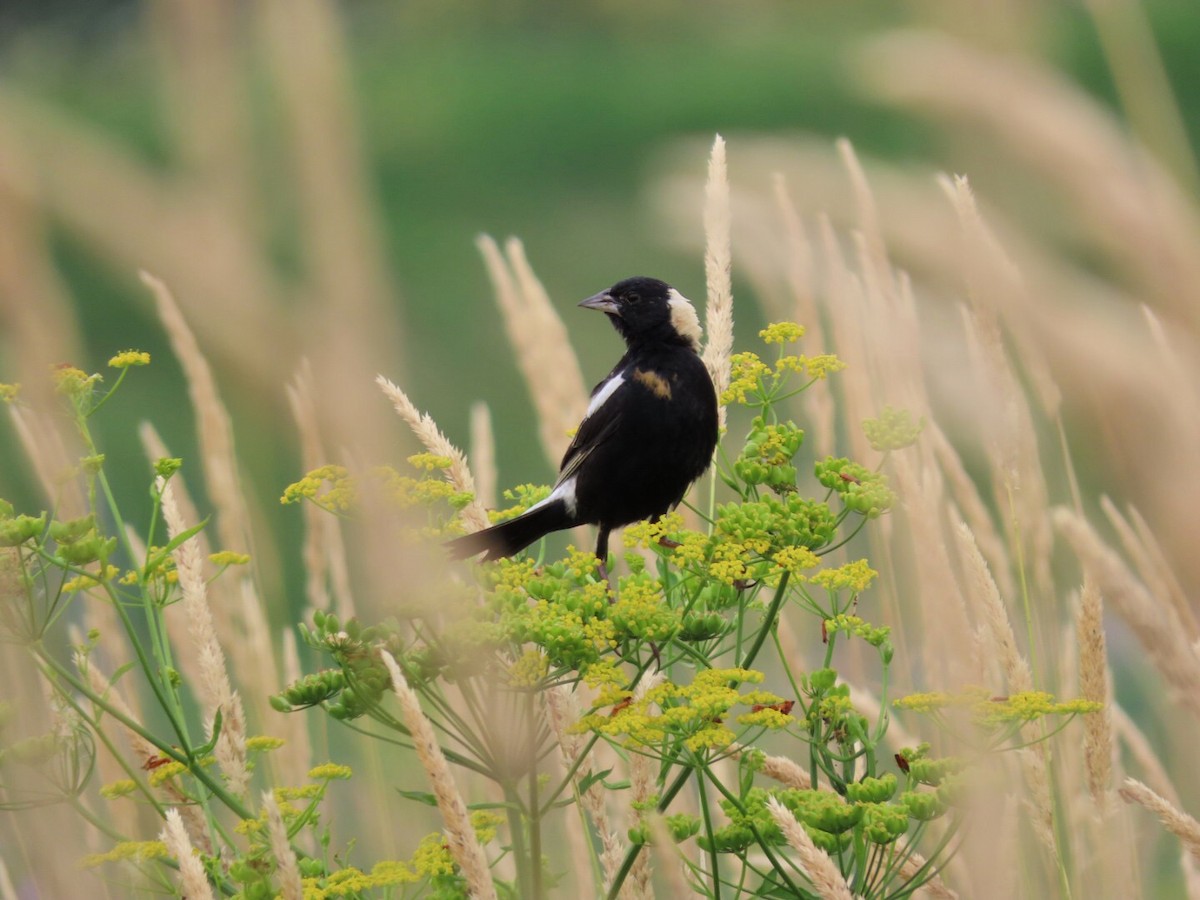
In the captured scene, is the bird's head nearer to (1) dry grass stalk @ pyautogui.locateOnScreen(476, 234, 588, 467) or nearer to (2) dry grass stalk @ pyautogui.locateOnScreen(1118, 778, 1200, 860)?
(1) dry grass stalk @ pyautogui.locateOnScreen(476, 234, 588, 467)

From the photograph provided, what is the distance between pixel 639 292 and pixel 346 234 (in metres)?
1.81

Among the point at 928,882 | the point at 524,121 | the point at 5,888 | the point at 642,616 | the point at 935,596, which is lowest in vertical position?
the point at 928,882

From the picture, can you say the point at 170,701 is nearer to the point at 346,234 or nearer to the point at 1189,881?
the point at 346,234

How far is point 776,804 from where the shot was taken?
1029 millimetres

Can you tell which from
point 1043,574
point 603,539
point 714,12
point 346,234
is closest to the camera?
point 346,234

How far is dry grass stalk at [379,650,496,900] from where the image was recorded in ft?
3.36

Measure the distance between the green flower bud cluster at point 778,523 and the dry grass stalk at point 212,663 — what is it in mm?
505

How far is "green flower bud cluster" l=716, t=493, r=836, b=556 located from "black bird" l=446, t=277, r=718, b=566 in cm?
76

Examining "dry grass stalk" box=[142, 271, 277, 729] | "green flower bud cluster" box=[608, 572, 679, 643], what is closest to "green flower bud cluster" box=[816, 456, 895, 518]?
"green flower bud cluster" box=[608, 572, 679, 643]

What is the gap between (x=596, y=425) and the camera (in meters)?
2.25

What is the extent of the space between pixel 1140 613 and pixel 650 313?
4.33ft

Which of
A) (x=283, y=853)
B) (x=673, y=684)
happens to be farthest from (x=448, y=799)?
(x=673, y=684)

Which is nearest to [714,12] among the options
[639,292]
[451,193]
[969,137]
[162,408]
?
[451,193]

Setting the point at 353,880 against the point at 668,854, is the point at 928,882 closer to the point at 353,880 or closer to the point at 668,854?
the point at 668,854
